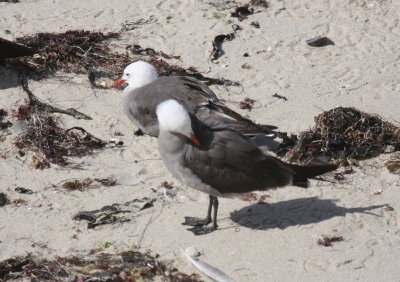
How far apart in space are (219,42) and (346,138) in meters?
2.77

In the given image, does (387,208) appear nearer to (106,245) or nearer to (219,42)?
(106,245)

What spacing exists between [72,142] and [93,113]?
71 cm

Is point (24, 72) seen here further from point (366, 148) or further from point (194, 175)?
point (366, 148)

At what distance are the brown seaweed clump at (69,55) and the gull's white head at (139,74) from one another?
720 mm

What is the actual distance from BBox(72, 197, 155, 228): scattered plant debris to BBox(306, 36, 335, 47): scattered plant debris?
3.91 metres

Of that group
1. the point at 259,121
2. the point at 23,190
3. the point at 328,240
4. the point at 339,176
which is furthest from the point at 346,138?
the point at 23,190

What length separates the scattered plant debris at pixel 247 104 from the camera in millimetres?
8711

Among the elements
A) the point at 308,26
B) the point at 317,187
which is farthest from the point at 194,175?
the point at 308,26

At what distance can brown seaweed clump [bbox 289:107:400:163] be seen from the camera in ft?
25.7

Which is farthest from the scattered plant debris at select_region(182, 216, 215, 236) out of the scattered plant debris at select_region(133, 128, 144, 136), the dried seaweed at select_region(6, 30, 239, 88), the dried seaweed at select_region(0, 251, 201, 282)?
the dried seaweed at select_region(6, 30, 239, 88)

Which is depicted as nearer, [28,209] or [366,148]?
[28,209]

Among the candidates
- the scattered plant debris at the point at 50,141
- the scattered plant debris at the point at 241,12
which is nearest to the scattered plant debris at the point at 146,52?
the scattered plant debris at the point at 241,12

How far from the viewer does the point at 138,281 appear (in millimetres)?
6066

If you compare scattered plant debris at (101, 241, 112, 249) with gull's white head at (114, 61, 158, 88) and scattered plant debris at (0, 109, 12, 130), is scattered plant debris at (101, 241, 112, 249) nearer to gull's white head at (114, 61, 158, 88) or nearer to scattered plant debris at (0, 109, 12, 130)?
scattered plant debris at (0, 109, 12, 130)
